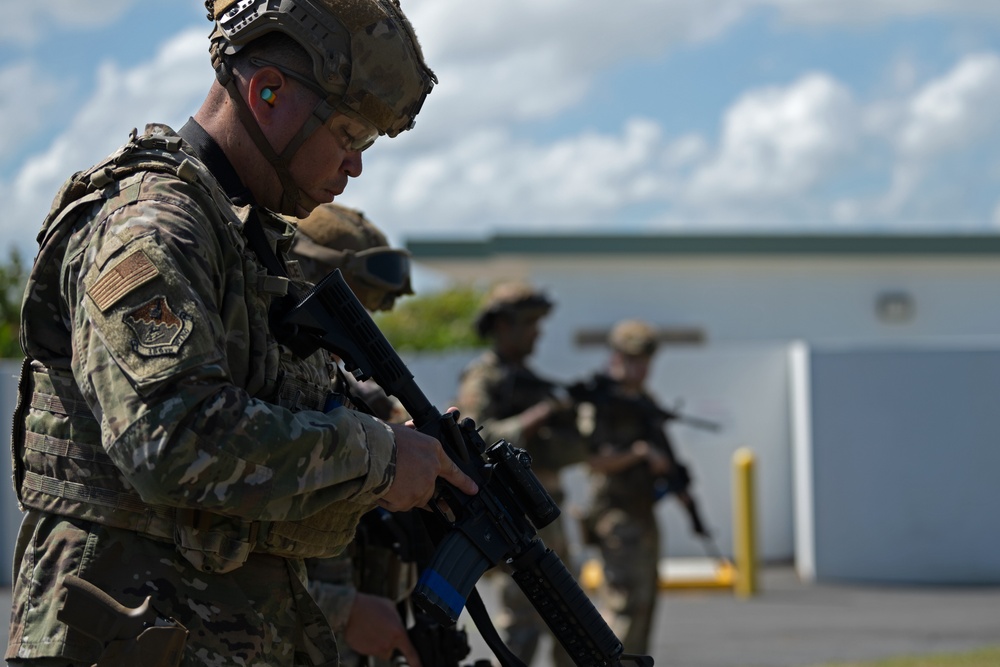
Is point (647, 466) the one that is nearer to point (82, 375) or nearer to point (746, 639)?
point (746, 639)

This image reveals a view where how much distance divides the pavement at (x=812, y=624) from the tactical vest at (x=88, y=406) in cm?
542

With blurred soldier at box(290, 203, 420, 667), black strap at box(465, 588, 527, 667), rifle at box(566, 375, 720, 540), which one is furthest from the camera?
rifle at box(566, 375, 720, 540)

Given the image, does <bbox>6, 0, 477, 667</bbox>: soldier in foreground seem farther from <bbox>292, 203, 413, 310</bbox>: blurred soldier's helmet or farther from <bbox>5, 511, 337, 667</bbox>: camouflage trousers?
<bbox>292, 203, 413, 310</bbox>: blurred soldier's helmet

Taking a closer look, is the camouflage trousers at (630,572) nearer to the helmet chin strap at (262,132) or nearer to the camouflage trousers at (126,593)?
the camouflage trousers at (126,593)

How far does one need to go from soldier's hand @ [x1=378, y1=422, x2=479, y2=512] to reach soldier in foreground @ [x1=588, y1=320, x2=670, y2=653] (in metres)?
4.83

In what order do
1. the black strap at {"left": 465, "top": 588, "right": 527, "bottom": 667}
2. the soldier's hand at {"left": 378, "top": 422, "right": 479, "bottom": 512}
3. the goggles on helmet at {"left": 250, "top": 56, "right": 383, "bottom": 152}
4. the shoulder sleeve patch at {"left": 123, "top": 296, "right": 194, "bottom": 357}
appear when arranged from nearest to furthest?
the shoulder sleeve patch at {"left": 123, "top": 296, "right": 194, "bottom": 357} < the soldier's hand at {"left": 378, "top": 422, "right": 479, "bottom": 512} < the goggles on helmet at {"left": 250, "top": 56, "right": 383, "bottom": 152} < the black strap at {"left": 465, "top": 588, "right": 527, "bottom": 667}

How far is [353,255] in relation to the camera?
3.71 meters

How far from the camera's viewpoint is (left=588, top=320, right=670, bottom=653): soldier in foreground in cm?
704

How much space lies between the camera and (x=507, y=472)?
8.80 ft

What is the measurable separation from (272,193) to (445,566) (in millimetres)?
818

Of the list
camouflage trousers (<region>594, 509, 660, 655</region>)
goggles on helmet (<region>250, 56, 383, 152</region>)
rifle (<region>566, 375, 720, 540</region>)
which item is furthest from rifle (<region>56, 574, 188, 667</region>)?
rifle (<region>566, 375, 720, 540</region>)

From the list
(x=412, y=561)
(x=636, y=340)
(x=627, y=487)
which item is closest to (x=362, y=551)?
(x=412, y=561)

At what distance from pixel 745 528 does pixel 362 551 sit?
8.39m

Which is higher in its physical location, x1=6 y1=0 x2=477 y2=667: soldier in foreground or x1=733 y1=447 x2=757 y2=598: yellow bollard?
x1=733 y1=447 x2=757 y2=598: yellow bollard
